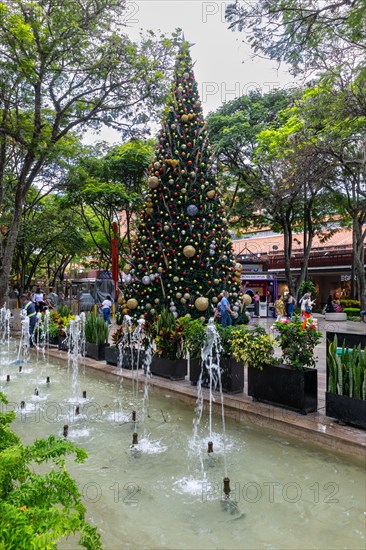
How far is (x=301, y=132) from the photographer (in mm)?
17016

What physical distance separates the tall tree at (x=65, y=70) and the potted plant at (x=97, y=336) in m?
6.70

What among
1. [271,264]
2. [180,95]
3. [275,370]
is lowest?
[275,370]

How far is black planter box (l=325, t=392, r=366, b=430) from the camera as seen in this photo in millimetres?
5203

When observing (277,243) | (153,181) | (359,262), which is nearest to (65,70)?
(153,181)

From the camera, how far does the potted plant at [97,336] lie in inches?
426

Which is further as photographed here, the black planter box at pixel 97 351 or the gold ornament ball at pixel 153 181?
the gold ornament ball at pixel 153 181

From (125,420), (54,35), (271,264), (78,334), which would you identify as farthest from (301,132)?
(271,264)

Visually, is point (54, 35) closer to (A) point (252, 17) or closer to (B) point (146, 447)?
(A) point (252, 17)

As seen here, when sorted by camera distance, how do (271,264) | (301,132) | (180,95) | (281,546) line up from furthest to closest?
(271,264) → (301,132) → (180,95) → (281,546)

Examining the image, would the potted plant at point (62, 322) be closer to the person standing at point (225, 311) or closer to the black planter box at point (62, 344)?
the black planter box at point (62, 344)

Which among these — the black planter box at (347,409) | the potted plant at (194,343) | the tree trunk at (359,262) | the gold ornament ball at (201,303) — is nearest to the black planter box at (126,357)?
the potted plant at (194,343)

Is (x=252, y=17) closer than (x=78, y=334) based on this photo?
Yes

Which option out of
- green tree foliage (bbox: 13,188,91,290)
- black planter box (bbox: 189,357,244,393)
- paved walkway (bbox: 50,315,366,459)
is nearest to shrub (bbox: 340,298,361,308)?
green tree foliage (bbox: 13,188,91,290)

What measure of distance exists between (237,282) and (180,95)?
5.83 m
